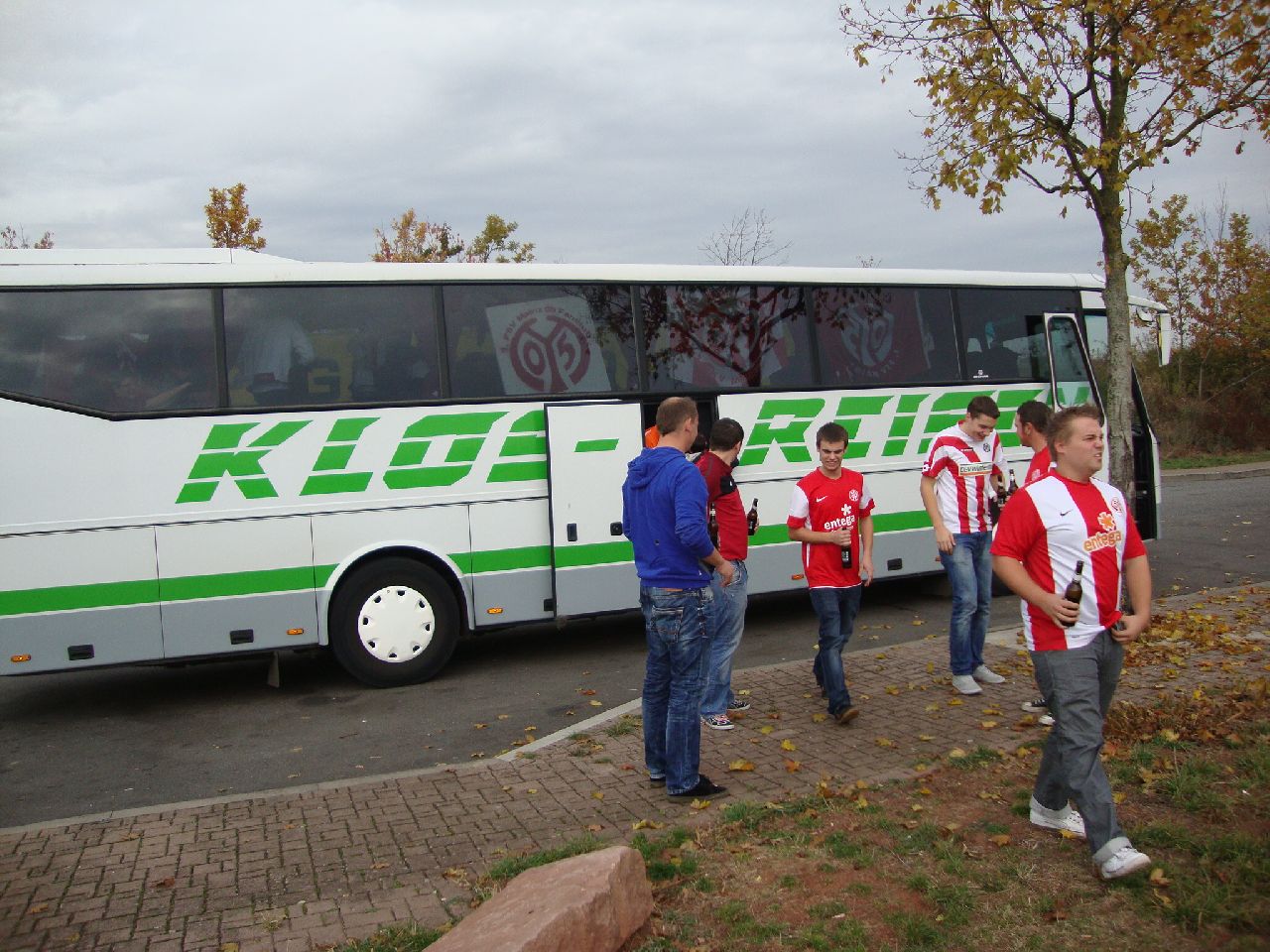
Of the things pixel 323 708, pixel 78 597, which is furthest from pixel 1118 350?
pixel 78 597

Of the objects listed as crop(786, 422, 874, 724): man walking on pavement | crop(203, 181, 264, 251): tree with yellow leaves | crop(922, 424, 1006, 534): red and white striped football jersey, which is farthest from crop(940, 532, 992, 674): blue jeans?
crop(203, 181, 264, 251): tree with yellow leaves

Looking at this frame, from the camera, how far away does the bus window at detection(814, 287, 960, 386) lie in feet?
34.9

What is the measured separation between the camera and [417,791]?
234 inches

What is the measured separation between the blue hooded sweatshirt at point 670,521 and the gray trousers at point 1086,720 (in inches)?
66.6

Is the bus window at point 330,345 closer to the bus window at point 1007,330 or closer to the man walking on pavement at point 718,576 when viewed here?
the man walking on pavement at point 718,576

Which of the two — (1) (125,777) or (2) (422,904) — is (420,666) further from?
(2) (422,904)

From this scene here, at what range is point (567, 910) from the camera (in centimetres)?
366

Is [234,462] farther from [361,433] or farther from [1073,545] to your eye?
[1073,545]

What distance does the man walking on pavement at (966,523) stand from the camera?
284 inches

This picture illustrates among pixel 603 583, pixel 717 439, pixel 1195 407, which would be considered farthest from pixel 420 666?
pixel 1195 407

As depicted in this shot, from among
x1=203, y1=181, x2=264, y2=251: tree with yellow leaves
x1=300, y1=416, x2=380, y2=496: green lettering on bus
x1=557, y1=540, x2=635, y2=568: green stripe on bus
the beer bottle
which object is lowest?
x1=557, y1=540, x2=635, y2=568: green stripe on bus

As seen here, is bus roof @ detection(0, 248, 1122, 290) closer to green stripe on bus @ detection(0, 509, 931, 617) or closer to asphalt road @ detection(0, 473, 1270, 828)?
green stripe on bus @ detection(0, 509, 931, 617)

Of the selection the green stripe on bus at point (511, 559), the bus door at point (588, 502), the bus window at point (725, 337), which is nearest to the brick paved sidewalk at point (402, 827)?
the bus door at point (588, 502)

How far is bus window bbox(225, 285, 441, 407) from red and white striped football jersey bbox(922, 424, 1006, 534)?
13.9ft
